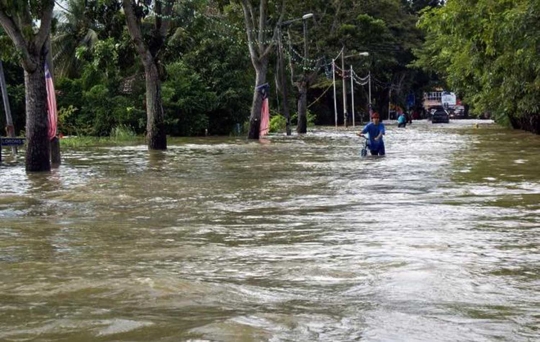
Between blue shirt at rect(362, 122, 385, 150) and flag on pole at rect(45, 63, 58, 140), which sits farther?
blue shirt at rect(362, 122, 385, 150)

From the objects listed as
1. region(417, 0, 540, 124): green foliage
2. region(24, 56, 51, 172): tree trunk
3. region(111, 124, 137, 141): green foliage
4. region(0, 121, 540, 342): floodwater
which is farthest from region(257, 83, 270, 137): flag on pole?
region(0, 121, 540, 342): floodwater

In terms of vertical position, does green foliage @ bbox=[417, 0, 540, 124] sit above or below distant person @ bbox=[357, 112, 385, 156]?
above

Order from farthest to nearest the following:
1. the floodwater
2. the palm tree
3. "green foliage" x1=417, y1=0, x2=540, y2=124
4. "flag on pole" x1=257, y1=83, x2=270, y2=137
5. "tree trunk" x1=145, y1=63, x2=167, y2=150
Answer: the palm tree < "flag on pole" x1=257, y1=83, x2=270, y2=137 < "tree trunk" x1=145, y1=63, x2=167, y2=150 < "green foliage" x1=417, y1=0, x2=540, y2=124 < the floodwater

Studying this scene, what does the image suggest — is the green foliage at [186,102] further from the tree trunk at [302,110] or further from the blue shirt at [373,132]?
the blue shirt at [373,132]

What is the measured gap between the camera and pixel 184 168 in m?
19.5

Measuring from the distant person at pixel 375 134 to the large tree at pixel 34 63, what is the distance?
7.94m

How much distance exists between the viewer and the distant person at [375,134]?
2148 cm

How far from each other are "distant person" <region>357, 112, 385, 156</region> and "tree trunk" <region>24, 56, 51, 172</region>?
7.88 meters

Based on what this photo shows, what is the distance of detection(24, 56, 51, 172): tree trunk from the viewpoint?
17.7 metres

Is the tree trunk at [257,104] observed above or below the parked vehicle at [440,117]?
above

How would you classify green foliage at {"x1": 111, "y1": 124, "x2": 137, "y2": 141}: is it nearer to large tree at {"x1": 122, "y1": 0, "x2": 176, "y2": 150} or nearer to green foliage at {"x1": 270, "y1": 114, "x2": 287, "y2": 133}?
green foliage at {"x1": 270, "y1": 114, "x2": 287, "y2": 133}

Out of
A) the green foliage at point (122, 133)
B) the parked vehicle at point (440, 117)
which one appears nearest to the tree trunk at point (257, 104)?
the green foliage at point (122, 133)

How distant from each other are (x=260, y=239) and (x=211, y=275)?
6.44 ft

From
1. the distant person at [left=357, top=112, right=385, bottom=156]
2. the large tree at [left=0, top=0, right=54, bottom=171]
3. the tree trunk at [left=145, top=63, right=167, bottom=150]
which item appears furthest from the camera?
the tree trunk at [left=145, top=63, right=167, bottom=150]
